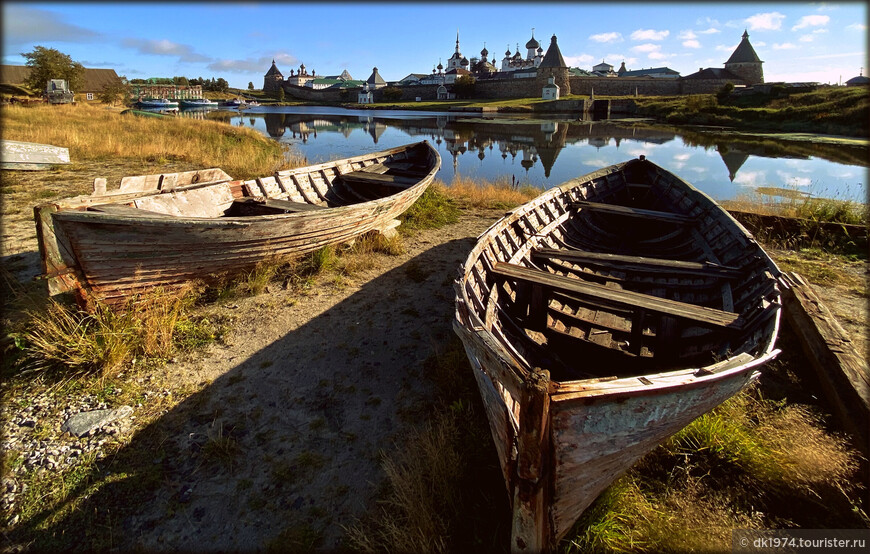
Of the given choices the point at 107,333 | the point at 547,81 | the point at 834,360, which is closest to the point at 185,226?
the point at 107,333

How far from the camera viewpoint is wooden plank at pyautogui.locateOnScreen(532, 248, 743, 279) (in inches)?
201

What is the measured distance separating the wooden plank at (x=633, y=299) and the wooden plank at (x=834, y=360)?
0.97m

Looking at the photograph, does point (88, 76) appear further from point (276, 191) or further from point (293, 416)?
point (293, 416)

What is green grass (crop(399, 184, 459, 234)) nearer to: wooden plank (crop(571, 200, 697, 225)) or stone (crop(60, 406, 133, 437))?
wooden plank (crop(571, 200, 697, 225))

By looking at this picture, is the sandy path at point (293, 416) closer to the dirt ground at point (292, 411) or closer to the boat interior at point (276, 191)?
the dirt ground at point (292, 411)

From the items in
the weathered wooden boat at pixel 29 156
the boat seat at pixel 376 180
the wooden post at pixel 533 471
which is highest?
the weathered wooden boat at pixel 29 156

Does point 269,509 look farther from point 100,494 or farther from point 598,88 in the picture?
point 598,88

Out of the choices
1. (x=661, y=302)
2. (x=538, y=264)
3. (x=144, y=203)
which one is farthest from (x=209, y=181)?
(x=661, y=302)

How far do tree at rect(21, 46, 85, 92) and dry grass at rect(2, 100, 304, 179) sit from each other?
23.1m

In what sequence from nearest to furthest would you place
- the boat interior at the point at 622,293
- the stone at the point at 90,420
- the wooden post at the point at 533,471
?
the wooden post at the point at 533,471, the stone at the point at 90,420, the boat interior at the point at 622,293

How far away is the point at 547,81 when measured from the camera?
67438 millimetres

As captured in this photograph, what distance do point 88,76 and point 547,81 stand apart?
73047 mm

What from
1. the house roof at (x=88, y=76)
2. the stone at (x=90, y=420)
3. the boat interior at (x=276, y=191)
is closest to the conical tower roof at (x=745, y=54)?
the boat interior at (x=276, y=191)

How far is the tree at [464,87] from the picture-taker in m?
79.2
